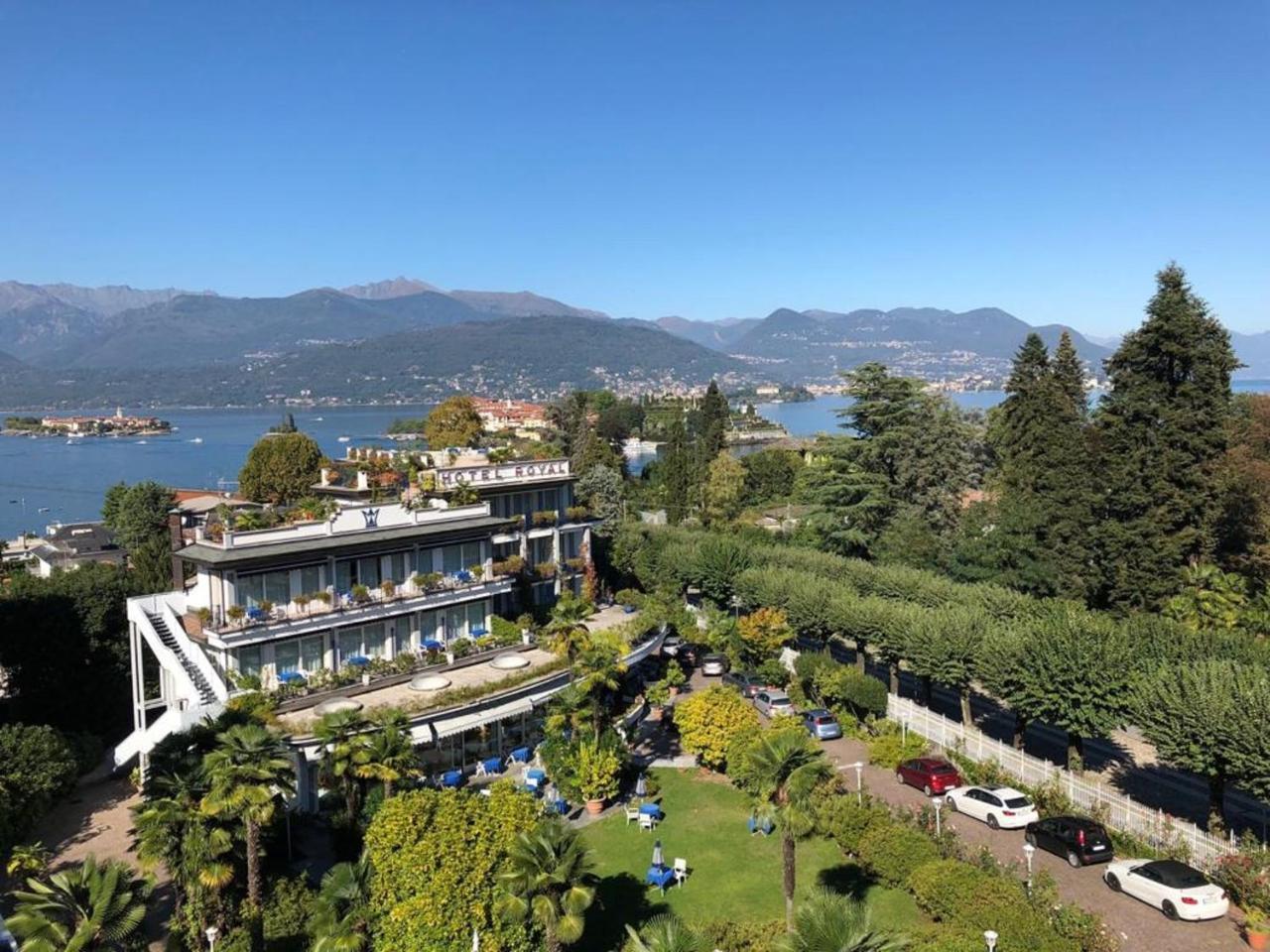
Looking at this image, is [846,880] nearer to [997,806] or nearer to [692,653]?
[997,806]

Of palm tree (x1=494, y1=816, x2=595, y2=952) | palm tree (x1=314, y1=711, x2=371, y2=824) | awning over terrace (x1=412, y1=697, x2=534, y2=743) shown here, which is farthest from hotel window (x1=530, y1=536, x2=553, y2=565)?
palm tree (x1=494, y1=816, x2=595, y2=952)

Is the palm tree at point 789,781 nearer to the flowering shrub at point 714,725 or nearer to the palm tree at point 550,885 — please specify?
the palm tree at point 550,885

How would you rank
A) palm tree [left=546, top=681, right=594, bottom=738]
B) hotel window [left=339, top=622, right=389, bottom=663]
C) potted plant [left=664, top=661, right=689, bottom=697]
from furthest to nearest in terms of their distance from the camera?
1. potted plant [left=664, top=661, right=689, bottom=697]
2. hotel window [left=339, top=622, right=389, bottom=663]
3. palm tree [left=546, top=681, right=594, bottom=738]

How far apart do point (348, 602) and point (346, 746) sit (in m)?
9.00

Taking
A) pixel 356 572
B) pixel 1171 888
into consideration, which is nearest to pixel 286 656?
pixel 356 572

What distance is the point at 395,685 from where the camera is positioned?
2888cm

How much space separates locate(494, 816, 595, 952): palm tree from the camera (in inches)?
621

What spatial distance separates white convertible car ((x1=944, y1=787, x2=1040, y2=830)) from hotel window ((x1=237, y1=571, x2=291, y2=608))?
22024 mm

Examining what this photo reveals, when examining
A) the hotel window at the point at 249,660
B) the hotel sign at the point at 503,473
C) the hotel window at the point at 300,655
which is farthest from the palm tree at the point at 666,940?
the hotel sign at the point at 503,473

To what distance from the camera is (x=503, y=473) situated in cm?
3838

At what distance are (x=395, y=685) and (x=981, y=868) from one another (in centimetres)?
1851

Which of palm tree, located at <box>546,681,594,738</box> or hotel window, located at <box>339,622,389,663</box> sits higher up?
hotel window, located at <box>339,622,389,663</box>

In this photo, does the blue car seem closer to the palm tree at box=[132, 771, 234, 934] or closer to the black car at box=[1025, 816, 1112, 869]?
the black car at box=[1025, 816, 1112, 869]

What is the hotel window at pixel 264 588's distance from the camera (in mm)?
27328
